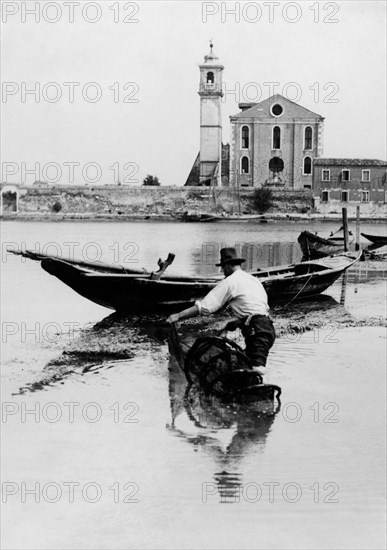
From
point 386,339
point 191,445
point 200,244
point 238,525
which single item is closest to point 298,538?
point 238,525

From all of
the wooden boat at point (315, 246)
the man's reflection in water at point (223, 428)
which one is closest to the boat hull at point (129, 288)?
the man's reflection in water at point (223, 428)

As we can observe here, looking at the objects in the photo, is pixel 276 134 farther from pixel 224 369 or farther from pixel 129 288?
pixel 224 369

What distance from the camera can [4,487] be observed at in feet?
21.2

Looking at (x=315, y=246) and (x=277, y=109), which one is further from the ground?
(x=277, y=109)

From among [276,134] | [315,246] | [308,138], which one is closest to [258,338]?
[315,246]

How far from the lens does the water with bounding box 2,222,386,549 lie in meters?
5.78

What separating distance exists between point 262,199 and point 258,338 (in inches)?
2284

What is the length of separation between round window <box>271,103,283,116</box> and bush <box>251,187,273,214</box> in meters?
5.41

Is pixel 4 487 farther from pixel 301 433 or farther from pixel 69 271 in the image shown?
pixel 69 271

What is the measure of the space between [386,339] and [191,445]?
19.6 ft

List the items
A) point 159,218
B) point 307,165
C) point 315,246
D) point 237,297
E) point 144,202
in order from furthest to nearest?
point 144,202
point 159,218
point 307,165
point 315,246
point 237,297

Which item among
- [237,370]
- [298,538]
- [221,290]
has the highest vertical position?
[221,290]

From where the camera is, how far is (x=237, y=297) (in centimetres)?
808

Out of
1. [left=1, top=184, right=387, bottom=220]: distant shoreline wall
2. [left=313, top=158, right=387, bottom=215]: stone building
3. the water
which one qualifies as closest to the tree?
[left=1, top=184, right=387, bottom=220]: distant shoreline wall
